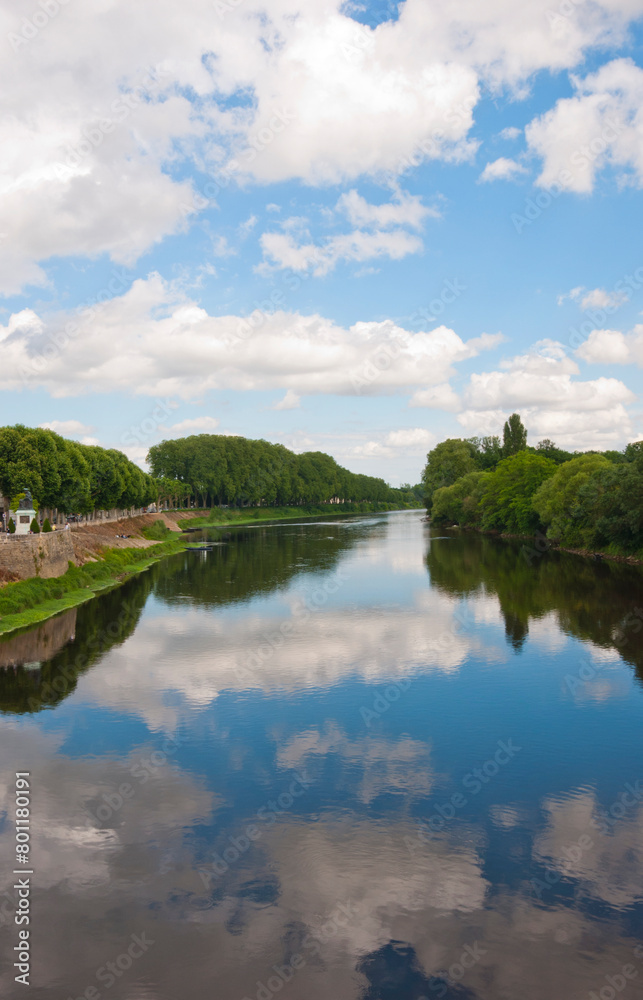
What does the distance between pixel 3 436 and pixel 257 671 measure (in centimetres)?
4295

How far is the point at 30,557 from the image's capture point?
44.8 m

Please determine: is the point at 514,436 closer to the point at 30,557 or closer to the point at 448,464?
the point at 448,464

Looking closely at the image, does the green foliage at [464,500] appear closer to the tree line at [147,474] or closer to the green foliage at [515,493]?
the green foliage at [515,493]

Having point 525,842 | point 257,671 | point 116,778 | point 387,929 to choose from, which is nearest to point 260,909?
point 387,929

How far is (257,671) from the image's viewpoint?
29.5 m

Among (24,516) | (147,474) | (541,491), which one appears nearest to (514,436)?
(541,491)

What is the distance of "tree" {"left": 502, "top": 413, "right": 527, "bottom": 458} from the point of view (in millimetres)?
142000

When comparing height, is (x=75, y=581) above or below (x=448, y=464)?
below

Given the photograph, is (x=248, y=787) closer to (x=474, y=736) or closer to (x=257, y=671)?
(x=474, y=736)

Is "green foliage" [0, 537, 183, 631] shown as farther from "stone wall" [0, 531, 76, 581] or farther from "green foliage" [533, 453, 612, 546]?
"green foliage" [533, 453, 612, 546]

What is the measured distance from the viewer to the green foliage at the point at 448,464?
142375 millimetres

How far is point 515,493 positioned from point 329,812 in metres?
85.8

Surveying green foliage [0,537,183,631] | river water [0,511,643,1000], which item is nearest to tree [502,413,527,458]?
green foliage [0,537,183,631]

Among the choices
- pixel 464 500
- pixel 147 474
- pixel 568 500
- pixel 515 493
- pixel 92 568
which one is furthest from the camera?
pixel 147 474
